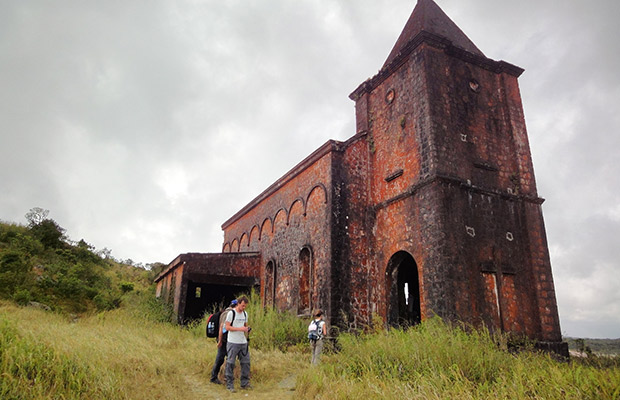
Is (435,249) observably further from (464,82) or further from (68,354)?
(68,354)

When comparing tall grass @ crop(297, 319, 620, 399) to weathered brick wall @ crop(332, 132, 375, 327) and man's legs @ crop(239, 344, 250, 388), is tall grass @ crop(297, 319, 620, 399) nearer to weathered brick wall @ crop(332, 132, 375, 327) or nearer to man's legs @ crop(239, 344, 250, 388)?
man's legs @ crop(239, 344, 250, 388)

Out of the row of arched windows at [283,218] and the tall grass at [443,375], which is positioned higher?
the row of arched windows at [283,218]

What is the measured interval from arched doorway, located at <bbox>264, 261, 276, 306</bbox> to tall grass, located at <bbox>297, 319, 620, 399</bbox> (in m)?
8.02

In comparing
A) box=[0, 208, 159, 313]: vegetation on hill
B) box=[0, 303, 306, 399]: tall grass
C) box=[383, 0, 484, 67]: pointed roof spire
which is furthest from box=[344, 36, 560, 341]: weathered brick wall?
box=[0, 208, 159, 313]: vegetation on hill

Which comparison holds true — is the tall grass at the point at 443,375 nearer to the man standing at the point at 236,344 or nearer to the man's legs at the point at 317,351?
the man's legs at the point at 317,351

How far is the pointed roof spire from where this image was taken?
1392 centimetres

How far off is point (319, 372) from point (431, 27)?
38.7 ft

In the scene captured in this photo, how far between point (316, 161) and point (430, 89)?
470 centimetres

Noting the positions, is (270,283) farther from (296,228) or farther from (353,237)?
(353,237)

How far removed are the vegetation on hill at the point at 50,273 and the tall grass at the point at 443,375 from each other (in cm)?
1417

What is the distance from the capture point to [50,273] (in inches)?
768

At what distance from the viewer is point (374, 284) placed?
42.4 ft

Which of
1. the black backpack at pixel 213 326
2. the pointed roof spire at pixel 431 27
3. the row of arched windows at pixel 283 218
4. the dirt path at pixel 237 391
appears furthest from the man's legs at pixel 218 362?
the pointed roof spire at pixel 431 27

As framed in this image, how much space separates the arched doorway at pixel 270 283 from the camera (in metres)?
16.4
